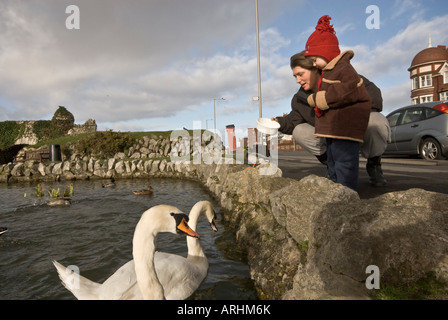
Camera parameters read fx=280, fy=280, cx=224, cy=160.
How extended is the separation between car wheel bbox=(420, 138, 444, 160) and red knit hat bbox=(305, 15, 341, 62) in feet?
27.6

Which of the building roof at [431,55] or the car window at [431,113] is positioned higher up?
the building roof at [431,55]

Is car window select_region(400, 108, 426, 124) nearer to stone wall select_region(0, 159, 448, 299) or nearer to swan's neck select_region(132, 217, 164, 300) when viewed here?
stone wall select_region(0, 159, 448, 299)

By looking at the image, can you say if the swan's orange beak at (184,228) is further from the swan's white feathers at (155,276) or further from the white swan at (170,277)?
the white swan at (170,277)

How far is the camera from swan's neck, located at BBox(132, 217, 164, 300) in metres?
2.82

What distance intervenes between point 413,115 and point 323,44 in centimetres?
927

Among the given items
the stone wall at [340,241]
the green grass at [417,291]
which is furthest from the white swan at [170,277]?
the green grass at [417,291]

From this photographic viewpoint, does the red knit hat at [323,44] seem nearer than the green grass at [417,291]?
No

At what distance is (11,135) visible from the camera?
39969 mm

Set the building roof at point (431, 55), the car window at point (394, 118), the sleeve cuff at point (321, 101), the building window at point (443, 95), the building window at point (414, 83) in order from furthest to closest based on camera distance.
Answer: the building window at point (414, 83) → the building roof at point (431, 55) → the building window at point (443, 95) → the car window at point (394, 118) → the sleeve cuff at point (321, 101)

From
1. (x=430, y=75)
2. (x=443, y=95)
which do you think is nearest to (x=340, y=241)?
(x=443, y=95)

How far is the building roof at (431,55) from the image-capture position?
41.3m

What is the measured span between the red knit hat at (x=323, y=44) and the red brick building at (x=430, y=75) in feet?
150

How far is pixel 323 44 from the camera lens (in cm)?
335
